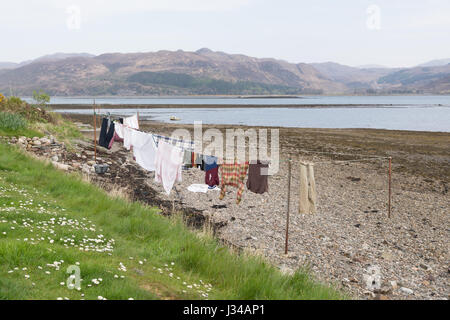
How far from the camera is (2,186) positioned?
1076 cm

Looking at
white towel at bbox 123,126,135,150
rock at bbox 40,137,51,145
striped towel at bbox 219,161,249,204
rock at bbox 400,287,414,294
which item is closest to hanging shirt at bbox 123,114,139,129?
white towel at bbox 123,126,135,150

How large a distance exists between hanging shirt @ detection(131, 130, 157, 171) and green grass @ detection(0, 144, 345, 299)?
262 inches

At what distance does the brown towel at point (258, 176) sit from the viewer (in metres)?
13.2

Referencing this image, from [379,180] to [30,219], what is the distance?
20.7 m

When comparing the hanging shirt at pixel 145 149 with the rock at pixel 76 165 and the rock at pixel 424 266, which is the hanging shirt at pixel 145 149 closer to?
the rock at pixel 76 165

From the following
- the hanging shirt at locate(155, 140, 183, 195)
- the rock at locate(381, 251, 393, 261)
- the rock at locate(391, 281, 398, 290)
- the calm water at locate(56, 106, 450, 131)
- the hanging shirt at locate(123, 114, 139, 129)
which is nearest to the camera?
the rock at locate(391, 281, 398, 290)

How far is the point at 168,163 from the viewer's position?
49.2 feet

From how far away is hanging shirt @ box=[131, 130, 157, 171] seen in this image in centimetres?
1792

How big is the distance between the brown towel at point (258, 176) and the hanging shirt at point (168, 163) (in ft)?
10.1

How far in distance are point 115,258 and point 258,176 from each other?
23.4 feet

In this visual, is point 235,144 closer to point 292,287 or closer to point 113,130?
point 113,130

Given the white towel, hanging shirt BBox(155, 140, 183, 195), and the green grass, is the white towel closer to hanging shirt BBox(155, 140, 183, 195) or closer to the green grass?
hanging shirt BBox(155, 140, 183, 195)

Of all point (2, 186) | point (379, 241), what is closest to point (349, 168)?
point (379, 241)

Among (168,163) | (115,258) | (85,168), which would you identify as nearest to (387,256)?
(168,163)
